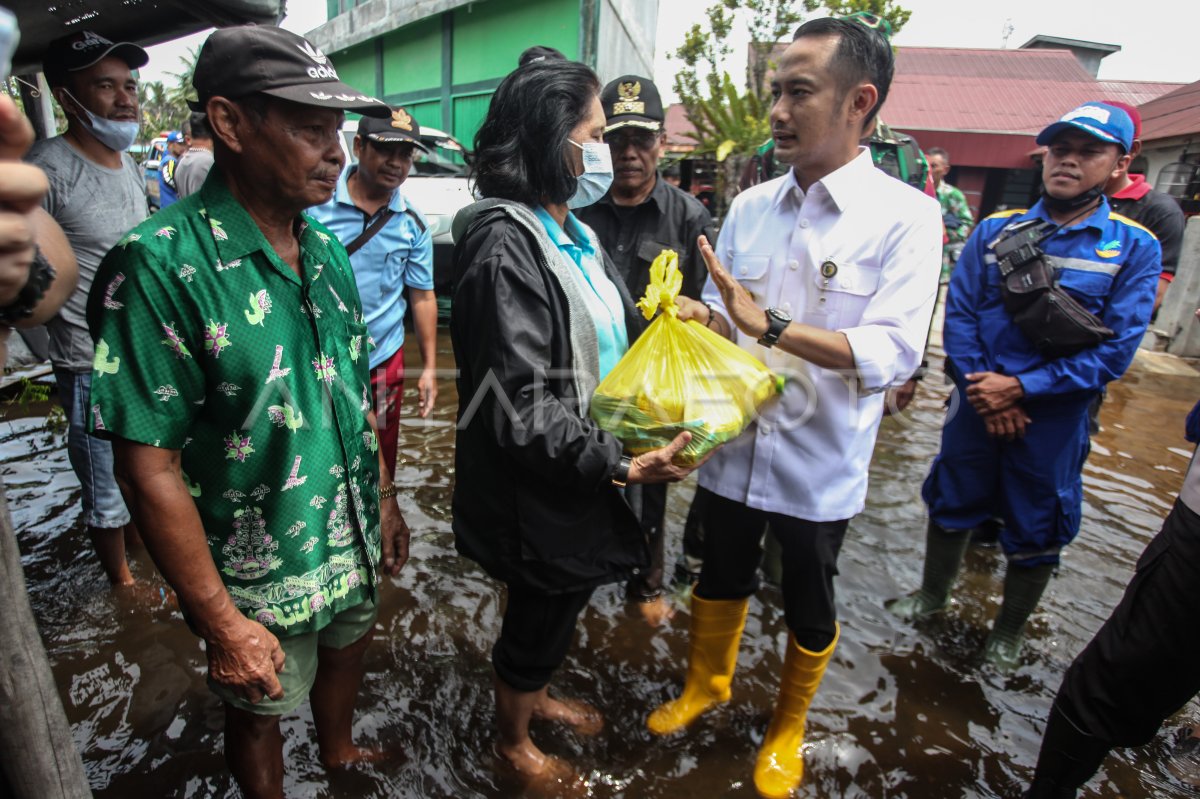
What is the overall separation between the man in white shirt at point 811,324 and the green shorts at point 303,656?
3.59 feet

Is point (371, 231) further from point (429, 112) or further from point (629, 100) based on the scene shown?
point (429, 112)

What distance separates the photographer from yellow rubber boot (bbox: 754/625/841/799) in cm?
207

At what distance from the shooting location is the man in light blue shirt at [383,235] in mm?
2877

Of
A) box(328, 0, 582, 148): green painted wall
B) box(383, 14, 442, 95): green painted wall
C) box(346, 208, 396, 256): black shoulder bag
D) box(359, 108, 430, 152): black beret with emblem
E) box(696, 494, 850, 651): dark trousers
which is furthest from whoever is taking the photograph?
box(383, 14, 442, 95): green painted wall

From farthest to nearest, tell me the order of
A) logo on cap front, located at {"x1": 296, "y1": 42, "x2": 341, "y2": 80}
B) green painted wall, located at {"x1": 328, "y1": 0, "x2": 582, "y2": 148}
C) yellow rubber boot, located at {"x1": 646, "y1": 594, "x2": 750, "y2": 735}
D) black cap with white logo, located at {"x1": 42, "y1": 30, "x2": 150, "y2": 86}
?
green painted wall, located at {"x1": 328, "y1": 0, "x2": 582, "y2": 148}, black cap with white logo, located at {"x1": 42, "y1": 30, "x2": 150, "y2": 86}, yellow rubber boot, located at {"x1": 646, "y1": 594, "x2": 750, "y2": 735}, logo on cap front, located at {"x1": 296, "y1": 42, "x2": 341, "y2": 80}

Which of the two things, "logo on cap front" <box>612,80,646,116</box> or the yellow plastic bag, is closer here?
the yellow plastic bag

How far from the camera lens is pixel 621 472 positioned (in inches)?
66.0

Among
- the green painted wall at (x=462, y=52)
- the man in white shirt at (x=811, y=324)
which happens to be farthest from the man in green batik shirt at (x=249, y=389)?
the green painted wall at (x=462, y=52)

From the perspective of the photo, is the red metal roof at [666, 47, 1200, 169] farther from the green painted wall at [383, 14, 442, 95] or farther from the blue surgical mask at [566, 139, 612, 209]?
the blue surgical mask at [566, 139, 612, 209]

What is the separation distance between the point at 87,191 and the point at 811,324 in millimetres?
2720

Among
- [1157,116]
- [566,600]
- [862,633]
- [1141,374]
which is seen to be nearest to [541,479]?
[566,600]

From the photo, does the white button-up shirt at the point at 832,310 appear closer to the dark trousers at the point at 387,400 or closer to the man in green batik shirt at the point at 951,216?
the dark trousers at the point at 387,400

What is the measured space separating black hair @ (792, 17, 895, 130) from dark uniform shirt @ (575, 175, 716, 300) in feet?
3.80

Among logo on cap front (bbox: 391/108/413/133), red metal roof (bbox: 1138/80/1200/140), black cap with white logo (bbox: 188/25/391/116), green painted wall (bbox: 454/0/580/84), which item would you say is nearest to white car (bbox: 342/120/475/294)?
logo on cap front (bbox: 391/108/413/133)
